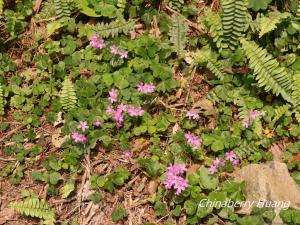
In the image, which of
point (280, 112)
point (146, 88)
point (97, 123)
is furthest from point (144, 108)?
point (280, 112)

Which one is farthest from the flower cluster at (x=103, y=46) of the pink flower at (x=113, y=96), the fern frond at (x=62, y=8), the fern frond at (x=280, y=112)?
the fern frond at (x=280, y=112)

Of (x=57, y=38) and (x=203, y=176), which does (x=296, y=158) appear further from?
(x=57, y=38)

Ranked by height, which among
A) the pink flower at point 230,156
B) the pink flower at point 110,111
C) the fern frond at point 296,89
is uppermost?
the fern frond at point 296,89

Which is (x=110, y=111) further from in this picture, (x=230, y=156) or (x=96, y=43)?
(x=230, y=156)

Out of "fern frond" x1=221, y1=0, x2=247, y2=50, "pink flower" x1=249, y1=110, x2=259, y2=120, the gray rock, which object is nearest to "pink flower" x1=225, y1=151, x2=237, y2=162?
the gray rock

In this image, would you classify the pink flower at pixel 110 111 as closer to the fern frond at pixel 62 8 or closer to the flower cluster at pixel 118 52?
the flower cluster at pixel 118 52

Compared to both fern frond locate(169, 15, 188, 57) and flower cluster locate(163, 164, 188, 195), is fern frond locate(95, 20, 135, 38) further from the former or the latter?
flower cluster locate(163, 164, 188, 195)

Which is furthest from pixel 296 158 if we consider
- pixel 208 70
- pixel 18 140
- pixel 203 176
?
pixel 18 140
